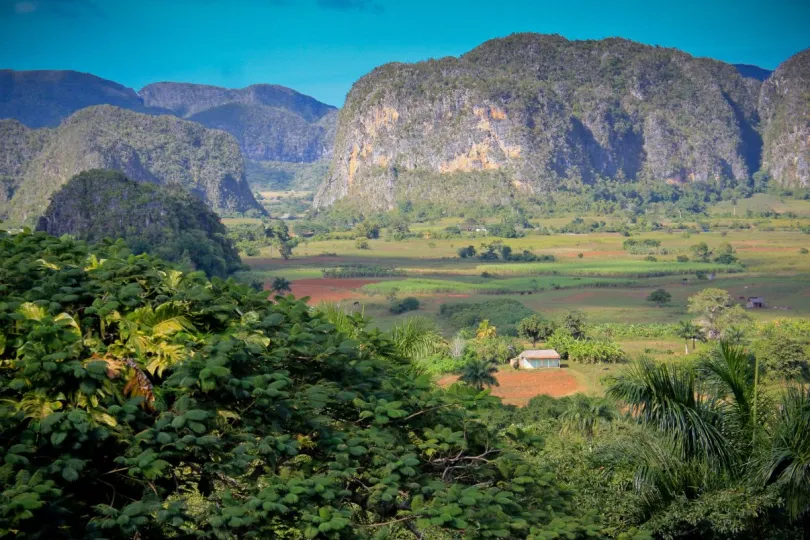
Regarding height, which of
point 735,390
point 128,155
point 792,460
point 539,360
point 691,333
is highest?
point 128,155

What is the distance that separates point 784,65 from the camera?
163750mm

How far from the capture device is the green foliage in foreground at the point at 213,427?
4.45 metres

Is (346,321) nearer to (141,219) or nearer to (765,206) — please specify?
(141,219)

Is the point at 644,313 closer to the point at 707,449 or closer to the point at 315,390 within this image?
the point at 707,449

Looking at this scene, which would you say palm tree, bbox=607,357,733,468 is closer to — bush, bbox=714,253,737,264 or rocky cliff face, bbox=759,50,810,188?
bush, bbox=714,253,737,264

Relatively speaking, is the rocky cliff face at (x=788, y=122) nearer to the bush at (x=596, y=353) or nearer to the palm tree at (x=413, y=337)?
the bush at (x=596, y=353)

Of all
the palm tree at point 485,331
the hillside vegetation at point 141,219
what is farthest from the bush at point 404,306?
the hillside vegetation at point 141,219

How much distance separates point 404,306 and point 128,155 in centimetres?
8267

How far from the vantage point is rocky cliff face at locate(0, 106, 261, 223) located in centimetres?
11862

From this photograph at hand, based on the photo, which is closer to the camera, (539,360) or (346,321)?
(346,321)

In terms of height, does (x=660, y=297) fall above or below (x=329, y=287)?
below

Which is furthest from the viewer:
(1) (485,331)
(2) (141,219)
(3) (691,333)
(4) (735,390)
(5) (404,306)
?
(2) (141,219)

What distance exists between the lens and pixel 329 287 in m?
57.0

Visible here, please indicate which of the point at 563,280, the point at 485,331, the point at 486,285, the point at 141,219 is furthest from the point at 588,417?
the point at 563,280
